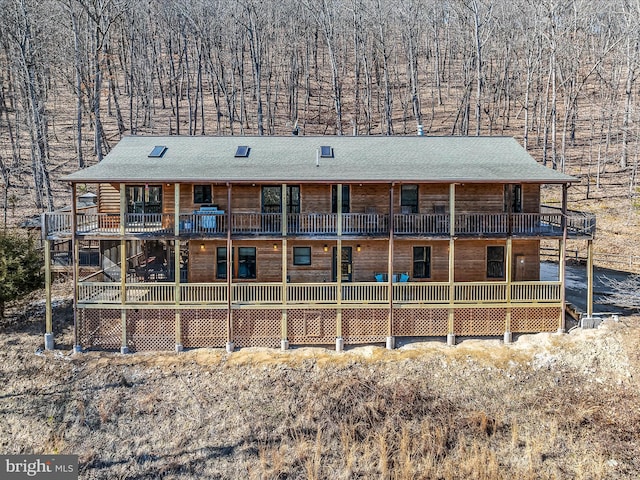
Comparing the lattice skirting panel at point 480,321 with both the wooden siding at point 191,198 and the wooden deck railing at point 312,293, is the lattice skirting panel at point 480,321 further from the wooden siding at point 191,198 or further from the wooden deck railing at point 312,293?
the wooden siding at point 191,198

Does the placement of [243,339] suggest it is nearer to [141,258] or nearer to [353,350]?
[353,350]

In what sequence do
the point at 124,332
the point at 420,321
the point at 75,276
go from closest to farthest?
the point at 75,276
the point at 124,332
the point at 420,321

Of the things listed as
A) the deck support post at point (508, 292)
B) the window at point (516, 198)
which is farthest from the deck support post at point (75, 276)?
the window at point (516, 198)

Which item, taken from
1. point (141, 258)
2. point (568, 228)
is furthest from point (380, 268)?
point (141, 258)

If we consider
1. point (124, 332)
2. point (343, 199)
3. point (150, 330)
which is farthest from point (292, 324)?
point (124, 332)

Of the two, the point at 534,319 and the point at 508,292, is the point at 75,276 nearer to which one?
the point at 508,292

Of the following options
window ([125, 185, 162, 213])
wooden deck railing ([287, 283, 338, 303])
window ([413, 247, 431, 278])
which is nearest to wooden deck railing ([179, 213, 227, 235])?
window ([125, 185, 162, 213])

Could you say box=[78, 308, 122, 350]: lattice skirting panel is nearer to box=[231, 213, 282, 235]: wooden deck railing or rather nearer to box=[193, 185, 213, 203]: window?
box=[193, 185, 213, 203]: window
